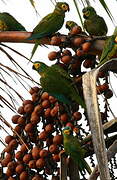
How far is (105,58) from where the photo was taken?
1.04 metres

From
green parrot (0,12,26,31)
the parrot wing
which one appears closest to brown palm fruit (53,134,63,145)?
the parrot wing

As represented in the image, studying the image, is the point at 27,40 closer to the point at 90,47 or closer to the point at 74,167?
the point at 90,47

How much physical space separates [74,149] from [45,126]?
0.10 meters

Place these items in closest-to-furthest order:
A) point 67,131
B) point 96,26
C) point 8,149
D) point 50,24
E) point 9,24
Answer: point 67,131
point 8,149
point 96,26
point 50,24
point 9,24

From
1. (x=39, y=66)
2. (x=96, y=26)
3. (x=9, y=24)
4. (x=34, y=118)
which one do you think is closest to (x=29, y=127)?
(x=34, y=118)

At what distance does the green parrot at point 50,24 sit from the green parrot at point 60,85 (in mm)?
93

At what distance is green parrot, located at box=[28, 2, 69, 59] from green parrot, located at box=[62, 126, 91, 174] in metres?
0.28

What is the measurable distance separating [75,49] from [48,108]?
211 mm

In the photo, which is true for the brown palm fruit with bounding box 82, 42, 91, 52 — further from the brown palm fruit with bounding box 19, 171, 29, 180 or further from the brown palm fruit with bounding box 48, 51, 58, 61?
the brown palm fruit with bounding box 19, 171, 29, 180

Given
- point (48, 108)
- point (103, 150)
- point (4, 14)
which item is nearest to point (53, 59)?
point (48, 108)

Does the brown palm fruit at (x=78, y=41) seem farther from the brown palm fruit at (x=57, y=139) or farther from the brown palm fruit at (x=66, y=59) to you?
the brown palm fruit at (x=57, y=139)

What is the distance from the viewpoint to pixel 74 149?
0.99 metres

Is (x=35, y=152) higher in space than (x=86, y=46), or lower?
lower

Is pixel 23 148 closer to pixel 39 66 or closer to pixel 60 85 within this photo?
pixel 60 85
